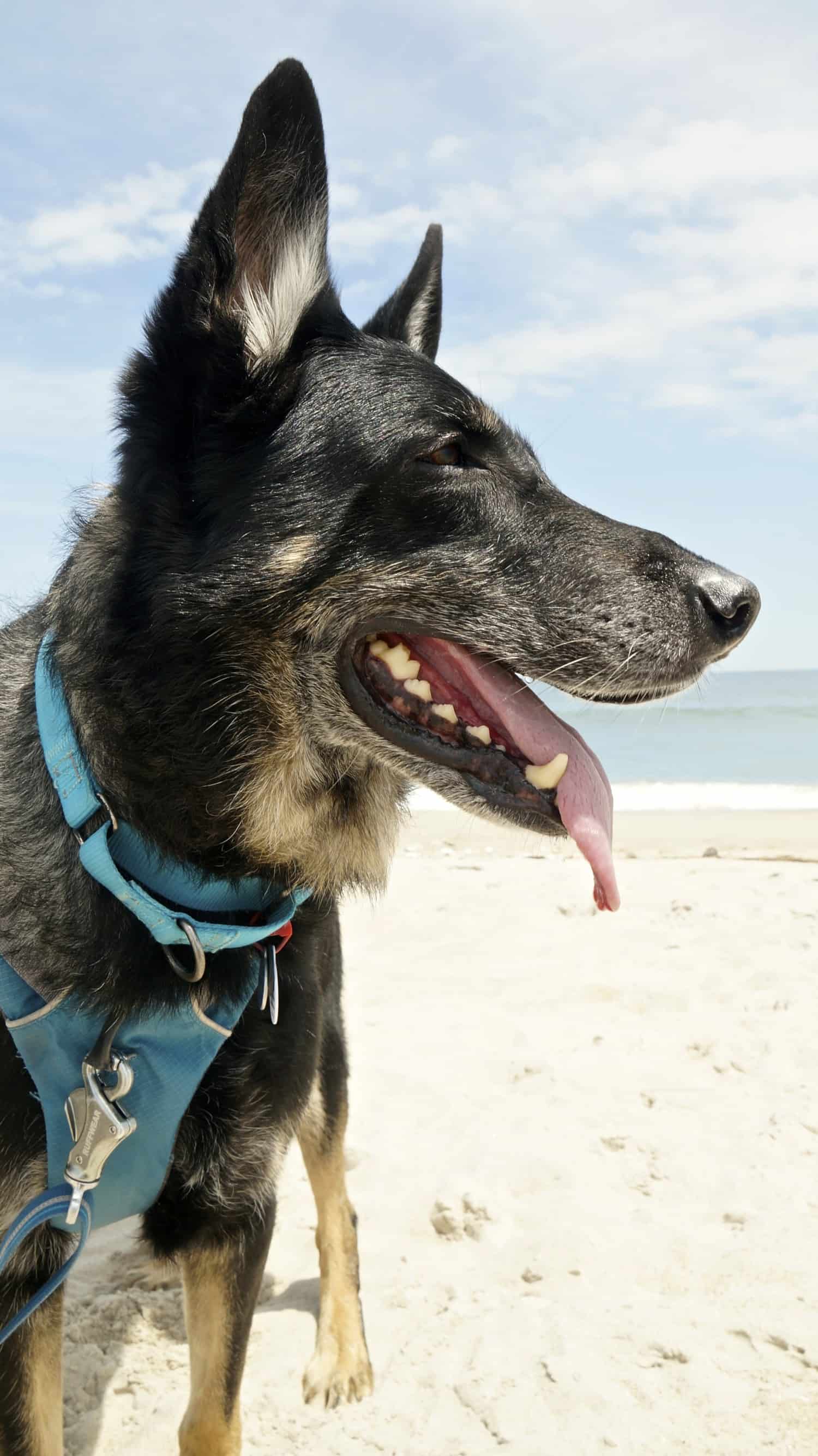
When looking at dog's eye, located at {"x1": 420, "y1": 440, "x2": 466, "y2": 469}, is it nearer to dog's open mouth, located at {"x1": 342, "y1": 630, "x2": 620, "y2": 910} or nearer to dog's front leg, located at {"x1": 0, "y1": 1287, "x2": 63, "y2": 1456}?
dog's open mouth, located at {"x1": 342, "y1": 630, "x2": 620, "y2": 910}

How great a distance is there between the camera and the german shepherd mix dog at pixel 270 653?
88.4 inches

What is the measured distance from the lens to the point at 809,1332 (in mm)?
2902

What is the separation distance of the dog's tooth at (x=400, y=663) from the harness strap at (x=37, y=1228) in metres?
1.28

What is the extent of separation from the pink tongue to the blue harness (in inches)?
27.0

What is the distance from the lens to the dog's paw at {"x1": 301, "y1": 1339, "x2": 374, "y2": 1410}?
2961mm

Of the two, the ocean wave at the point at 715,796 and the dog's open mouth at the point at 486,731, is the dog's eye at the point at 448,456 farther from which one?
the ocean wave at the point at 715,796

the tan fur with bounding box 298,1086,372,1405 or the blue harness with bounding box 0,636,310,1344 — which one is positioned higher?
the blue harness with bounding box 0,636,310,1344

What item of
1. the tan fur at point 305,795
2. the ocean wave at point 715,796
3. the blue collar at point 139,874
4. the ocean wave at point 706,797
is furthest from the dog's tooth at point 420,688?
the ocean wave at point 715,796

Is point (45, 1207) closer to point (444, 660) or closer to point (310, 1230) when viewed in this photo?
point (444, 660)

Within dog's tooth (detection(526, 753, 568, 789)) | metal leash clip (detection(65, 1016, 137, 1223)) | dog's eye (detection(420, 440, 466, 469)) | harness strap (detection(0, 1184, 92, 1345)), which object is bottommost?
harness strap (detection(0, 1184, 92, 1345))

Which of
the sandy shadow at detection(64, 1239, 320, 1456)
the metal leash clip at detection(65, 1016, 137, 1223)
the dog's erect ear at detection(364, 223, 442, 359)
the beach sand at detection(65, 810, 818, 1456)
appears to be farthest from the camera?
the dog's erect ear at detection(364, 223, 442, 359)

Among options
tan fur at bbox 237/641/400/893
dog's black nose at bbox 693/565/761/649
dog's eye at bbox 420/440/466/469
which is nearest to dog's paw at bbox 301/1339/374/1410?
tan fur at bbox 237/641/400/893

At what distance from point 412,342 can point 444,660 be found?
118 cm

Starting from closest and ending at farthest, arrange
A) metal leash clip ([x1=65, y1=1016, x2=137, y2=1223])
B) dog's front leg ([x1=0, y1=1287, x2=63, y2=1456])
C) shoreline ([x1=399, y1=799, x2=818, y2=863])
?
metal leash clip ([x1=65, y1=1016, x2=137, y2=1223])
dog's front leg ([x1=0, y1=1287, x2=63, y2=1456])
shoreline ([x1=399, y1=799, x2=818, y2=863])
